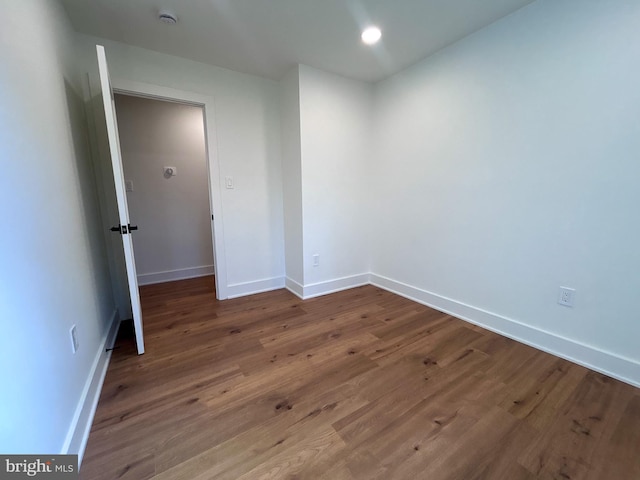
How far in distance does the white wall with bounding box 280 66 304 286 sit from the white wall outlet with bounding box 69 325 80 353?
1.89 metres

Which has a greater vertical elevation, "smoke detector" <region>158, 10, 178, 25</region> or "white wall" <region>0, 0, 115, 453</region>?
"smoke detector" <region>158, 10, 178, 25</region>

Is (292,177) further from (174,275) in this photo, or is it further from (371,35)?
(174,275)

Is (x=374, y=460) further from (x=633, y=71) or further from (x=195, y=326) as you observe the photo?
(x=633, y=71)

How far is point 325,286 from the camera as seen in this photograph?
10.1 ft

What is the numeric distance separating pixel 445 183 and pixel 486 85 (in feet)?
2.61

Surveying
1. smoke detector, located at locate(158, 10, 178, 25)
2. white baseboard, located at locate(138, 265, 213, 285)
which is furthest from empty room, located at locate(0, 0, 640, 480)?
white baseboard, located at locate(138, 265, 213, 285)

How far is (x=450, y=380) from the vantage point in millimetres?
1639

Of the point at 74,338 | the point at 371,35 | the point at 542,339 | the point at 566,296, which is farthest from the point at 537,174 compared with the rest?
the point at 74,338

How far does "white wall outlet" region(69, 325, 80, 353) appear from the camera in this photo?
4.31 feet

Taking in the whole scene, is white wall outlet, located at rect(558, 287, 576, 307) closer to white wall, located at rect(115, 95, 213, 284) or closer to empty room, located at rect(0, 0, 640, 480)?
empty room, located at rect(0, 0, 640, 480)

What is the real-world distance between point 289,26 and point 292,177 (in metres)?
1.29

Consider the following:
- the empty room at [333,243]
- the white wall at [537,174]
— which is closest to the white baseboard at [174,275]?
the empty room at [333,243]

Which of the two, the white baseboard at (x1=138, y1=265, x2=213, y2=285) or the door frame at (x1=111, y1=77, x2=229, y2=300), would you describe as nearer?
the door frame at (x1=111, y1=77, x2=229, y2=300)

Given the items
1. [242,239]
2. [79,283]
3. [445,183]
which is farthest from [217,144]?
[445,183]
